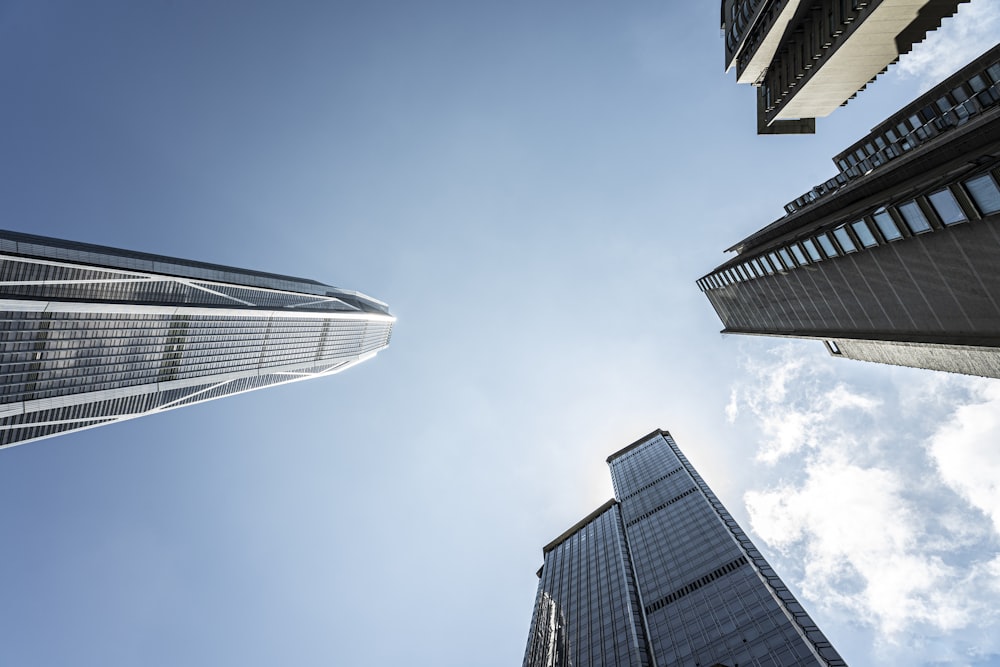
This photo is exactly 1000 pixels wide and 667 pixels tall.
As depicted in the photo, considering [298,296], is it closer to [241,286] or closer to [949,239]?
[241,286]

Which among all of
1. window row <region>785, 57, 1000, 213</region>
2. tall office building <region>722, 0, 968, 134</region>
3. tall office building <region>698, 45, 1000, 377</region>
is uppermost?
tall office building <region>722, 0, 968, 134</region>

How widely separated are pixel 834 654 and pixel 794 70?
224 ft

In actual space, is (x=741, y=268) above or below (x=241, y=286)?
below

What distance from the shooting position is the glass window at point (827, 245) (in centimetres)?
4056

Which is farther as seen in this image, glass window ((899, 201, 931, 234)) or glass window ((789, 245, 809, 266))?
glass window ((789, 245, 809, 266))

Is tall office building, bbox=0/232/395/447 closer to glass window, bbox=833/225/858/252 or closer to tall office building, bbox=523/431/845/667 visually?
tall office building, bbox=523/431/845/667

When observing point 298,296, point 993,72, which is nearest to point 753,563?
point 993,72

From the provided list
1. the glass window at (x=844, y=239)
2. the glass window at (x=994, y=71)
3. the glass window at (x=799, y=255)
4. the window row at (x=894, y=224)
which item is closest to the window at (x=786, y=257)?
the window row at (x=894, y=224)

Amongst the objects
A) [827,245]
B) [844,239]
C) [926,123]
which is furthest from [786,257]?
[926,123]

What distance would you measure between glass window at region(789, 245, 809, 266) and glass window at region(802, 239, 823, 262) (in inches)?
36.9

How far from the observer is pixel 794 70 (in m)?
60.8

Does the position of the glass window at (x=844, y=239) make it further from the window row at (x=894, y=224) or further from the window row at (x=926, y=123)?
the window row at (x=926, y=123)

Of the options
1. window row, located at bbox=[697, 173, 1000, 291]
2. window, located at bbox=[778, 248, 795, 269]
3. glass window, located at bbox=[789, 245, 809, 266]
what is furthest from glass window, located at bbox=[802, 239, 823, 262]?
window, located at bbox=[778, 248, 795, 269]

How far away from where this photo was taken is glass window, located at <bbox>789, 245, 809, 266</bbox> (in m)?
45.5
